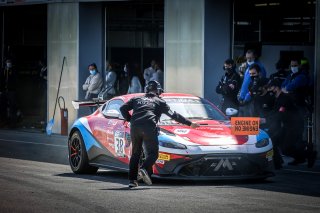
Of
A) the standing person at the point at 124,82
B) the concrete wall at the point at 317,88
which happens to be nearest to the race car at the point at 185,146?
the concrete wall at the point at 317,88

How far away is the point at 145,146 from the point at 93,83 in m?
12.9

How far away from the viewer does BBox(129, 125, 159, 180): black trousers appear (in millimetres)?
14094

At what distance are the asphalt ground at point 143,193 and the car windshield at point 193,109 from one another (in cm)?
132

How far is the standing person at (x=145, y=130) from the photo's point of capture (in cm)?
1411

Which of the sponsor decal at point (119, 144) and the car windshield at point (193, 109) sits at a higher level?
the car windshield at point (193, 109)

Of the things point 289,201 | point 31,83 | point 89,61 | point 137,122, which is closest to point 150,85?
point 137,122

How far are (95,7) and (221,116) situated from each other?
12586mm

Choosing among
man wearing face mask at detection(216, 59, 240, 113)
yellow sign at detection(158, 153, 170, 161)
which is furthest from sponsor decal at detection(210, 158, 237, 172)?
man wearing face mask at detection(216, 59, 240, 113)

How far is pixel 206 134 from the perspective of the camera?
14750 mm

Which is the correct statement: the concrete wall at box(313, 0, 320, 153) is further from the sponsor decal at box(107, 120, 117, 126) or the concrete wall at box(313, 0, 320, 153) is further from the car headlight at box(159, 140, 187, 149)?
the car headlight at box(159, 140, 187, 149)

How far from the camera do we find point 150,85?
1450cm

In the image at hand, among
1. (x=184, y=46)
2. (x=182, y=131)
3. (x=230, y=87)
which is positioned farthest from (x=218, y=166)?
(x=184, y=46)

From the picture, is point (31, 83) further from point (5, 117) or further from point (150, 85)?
point (150, 85)

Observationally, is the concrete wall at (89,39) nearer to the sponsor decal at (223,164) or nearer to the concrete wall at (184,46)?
the concrete wall at (184,46)
